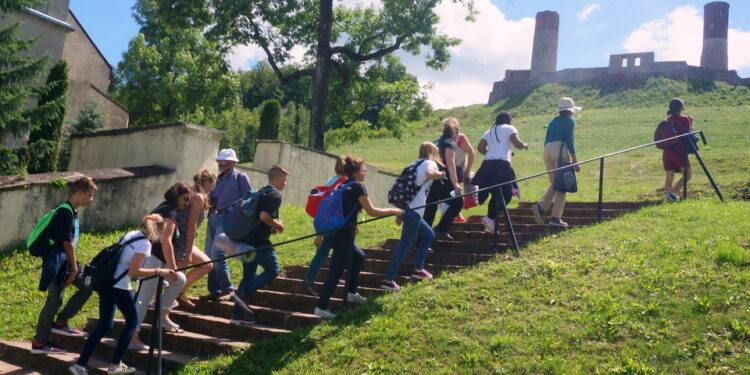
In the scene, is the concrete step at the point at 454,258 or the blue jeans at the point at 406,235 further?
the concrete step at the point at 454,258

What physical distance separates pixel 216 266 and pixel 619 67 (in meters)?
56.6

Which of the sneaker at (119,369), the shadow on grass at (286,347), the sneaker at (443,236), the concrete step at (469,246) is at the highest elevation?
the sneaker at (443,236)

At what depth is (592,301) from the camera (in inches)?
250

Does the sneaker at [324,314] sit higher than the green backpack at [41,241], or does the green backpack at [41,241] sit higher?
the green backpack at [41,241]

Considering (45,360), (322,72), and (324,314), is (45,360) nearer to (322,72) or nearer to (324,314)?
(324,314)

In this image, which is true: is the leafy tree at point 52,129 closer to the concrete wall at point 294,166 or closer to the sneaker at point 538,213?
the concrete wall at point 294,166

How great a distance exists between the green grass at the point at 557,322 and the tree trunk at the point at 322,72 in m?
12.9

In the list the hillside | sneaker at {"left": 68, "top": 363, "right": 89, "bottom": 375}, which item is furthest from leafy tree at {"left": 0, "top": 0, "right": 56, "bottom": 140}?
the hillside

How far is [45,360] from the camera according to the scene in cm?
677

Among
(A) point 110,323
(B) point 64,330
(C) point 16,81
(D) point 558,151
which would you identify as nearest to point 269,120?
(C) point 16,81

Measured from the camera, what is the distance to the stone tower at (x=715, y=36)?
60344 mm

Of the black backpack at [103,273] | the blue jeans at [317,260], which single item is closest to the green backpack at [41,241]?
the black backpack at [103,273]

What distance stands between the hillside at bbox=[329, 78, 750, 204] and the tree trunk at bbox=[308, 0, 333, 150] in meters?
6.25

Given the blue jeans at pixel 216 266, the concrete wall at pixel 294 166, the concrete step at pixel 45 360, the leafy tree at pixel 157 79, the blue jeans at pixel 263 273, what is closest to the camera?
the concrete step at pixel 45 360
